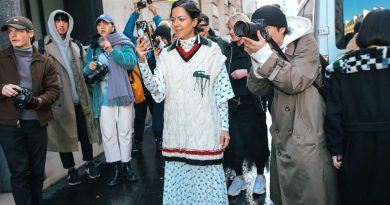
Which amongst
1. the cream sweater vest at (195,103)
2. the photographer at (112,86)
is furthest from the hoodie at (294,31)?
the photographer at (112,86)

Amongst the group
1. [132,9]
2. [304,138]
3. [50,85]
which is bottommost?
[304,138]

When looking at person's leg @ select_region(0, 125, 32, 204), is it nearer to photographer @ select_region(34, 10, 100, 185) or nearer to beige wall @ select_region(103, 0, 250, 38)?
photographer @ select_region(34, 10, 100, 185)

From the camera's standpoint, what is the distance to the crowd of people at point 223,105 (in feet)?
7.66

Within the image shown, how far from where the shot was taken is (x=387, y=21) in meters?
2.28

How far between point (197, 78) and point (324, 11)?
2.53 meters

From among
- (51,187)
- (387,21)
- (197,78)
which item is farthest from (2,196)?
(387,21)

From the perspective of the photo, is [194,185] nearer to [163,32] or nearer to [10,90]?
[10,90]

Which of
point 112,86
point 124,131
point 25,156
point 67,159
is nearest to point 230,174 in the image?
point 124,131

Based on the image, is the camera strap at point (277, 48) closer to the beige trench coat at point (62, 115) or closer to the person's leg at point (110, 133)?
the person's leg at point (110, 133)

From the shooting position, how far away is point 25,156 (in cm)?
339

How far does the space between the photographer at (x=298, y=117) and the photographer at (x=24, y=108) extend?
2002 mm

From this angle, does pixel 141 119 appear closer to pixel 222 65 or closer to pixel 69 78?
pixel 69 78

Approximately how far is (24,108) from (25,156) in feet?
1.45

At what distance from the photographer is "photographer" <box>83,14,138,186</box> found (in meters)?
4.24
